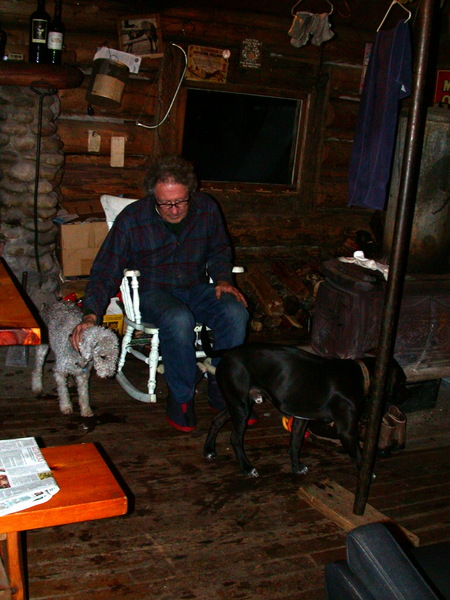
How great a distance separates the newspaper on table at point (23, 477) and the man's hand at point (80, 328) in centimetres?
113

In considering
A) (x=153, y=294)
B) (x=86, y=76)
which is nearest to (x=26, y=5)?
(x=86, y=76)

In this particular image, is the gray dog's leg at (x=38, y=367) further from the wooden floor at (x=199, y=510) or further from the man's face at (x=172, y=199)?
the man's face at (x=172, y=199)

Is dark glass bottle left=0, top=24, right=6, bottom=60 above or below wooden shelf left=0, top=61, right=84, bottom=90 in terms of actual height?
above

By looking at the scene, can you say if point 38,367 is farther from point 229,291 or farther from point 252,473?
point 252,473

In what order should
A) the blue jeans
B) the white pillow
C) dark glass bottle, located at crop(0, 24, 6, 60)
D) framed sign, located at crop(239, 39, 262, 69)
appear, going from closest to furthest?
1. the blue jeans
2. the white pillow
3. dark glass bottle, located at crop(0, 24, 6, 60)
4. framed sign, located at crop(239, 39, 262, 69)

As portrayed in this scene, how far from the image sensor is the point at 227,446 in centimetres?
316

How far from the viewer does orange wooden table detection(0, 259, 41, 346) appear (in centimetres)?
195

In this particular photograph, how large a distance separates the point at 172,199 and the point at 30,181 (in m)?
1.49

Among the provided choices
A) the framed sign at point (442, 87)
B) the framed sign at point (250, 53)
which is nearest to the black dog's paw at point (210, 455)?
the framed sign at point (250, 53)

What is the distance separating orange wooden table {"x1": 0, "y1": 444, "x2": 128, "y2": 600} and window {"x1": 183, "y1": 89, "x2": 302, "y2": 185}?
12.1ft

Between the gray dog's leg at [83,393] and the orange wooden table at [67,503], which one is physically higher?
the orange wooden table at [67,503]

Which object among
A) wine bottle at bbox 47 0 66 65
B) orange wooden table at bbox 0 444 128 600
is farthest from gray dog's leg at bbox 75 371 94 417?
wine bottle at bbox 47 0 66 65

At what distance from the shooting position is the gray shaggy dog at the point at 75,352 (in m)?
3.05

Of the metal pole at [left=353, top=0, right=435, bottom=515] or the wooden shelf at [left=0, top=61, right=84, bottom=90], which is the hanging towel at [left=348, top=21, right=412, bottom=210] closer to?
the metal pole at [left=353, top=0, right=435, bottom=515]
